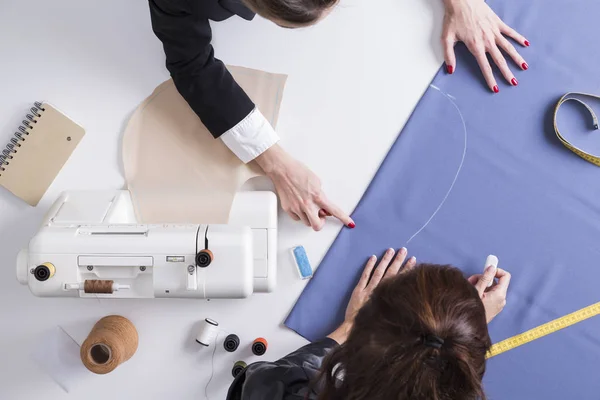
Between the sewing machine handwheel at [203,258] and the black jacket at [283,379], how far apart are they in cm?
26

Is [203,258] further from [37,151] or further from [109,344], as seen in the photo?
[37,151]

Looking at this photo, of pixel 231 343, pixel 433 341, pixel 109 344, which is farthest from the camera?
pixel 231 343

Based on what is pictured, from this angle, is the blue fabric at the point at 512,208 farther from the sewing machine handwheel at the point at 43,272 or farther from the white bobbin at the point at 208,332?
the sewing machine handwheel at the point at 43,272

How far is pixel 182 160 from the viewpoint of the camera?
140 cm

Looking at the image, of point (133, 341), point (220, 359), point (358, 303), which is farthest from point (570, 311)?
point (133, 341)

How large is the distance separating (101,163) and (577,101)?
Result: 1308mm

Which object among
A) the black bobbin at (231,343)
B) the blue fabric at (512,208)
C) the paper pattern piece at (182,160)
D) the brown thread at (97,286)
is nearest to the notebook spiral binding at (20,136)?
the paper pattern piece at (182,160)

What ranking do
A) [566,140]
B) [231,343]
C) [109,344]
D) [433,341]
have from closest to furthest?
[433,341] < [109,344] < [231,343] < [566,140]

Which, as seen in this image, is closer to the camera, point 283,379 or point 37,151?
point 283,379

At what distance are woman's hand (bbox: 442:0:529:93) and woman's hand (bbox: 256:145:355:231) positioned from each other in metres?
0.51

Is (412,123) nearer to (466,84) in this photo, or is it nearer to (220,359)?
(466,84)

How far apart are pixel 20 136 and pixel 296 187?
738 mm

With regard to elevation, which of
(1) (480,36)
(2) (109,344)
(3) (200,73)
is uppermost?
(1) (480,36)

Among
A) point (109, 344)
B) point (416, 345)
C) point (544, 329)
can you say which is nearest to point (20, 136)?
point (109, 344)
